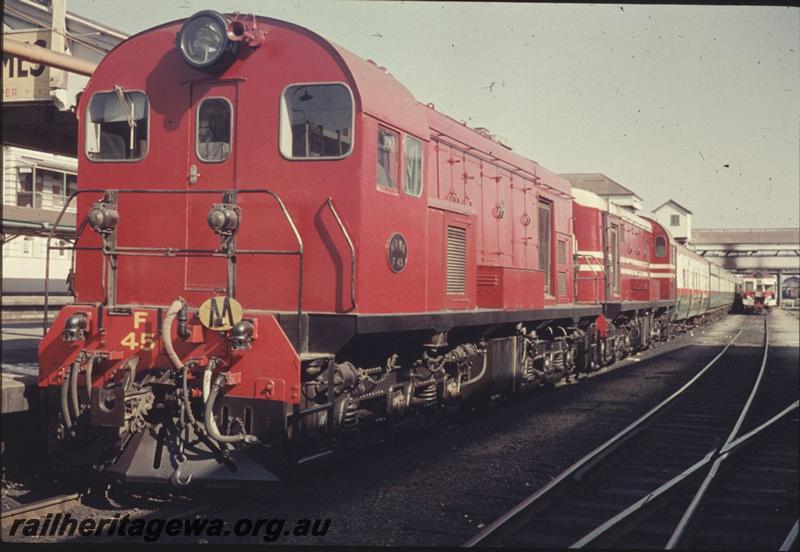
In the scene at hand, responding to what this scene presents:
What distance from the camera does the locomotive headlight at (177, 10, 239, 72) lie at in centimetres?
623

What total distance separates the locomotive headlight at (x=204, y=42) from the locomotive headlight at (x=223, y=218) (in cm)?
133

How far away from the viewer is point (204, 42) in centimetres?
631

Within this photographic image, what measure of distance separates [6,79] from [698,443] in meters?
10.7

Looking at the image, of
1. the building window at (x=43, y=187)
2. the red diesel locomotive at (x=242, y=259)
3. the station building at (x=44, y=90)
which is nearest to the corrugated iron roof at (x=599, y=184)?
the building window at (x=43, y=187)

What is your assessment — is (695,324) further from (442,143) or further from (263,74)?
(263,74)

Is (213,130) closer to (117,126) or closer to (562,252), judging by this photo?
(117,126)

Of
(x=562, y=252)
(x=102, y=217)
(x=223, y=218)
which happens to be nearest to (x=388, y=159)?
(x=223, y=218)

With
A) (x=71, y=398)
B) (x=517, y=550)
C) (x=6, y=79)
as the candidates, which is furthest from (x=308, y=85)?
(x=6, y=79)

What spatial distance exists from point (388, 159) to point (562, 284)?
6.93 meters

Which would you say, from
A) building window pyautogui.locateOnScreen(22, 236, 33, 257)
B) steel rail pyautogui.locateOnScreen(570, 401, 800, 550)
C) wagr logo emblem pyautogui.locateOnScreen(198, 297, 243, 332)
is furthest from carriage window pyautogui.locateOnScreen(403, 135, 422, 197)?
building window pyautogui.locateOnScreen(22, 236, 33, 257)

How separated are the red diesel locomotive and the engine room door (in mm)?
15

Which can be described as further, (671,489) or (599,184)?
(599,184)

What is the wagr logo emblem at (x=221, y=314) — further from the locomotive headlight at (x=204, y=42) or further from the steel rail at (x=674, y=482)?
the steel rail at (x=674, y=482)

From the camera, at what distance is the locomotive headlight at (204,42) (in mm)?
6228
